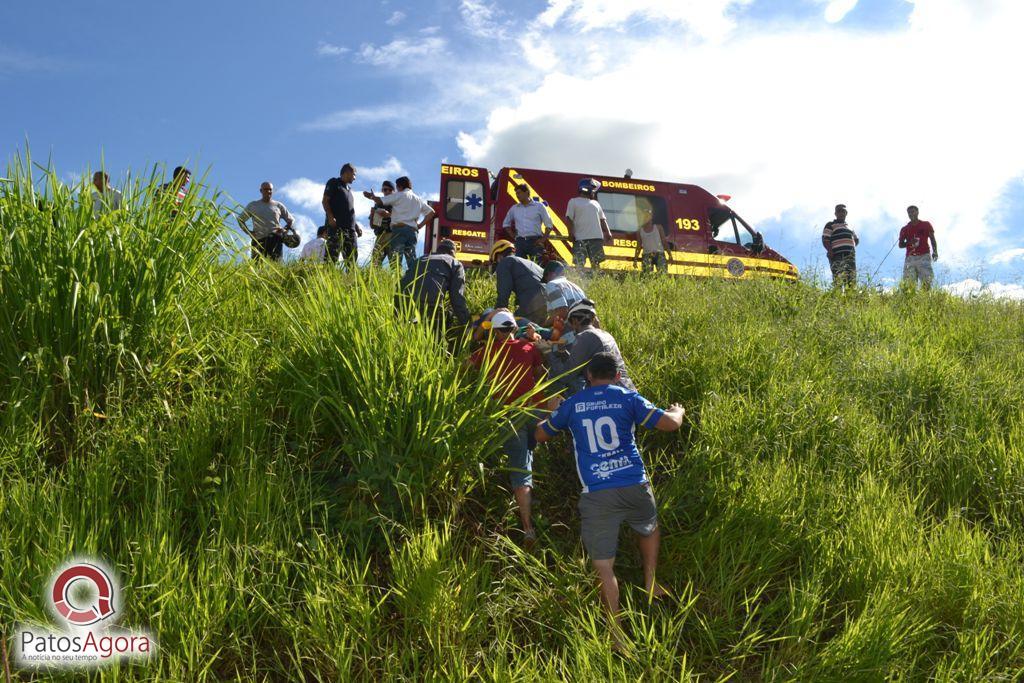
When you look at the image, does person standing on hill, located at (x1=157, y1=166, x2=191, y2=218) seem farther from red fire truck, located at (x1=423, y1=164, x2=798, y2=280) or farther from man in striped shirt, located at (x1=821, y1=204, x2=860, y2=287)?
man in striped shirt, located at (x1=821, y1=204, x2=860, y2=287)

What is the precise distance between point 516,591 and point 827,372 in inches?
149

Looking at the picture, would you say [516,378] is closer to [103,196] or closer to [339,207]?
[103,196]

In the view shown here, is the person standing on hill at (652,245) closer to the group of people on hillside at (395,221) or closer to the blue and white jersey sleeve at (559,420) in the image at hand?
the group of people on hillside at (395,221)

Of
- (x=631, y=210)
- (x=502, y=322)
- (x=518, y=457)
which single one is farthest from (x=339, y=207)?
(x=631, y=210)

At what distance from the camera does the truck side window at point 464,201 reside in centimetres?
1291

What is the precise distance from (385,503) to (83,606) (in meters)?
1.45

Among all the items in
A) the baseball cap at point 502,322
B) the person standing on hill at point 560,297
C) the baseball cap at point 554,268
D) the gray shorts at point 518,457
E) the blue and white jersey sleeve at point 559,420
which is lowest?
the gray shorts at point 518,457

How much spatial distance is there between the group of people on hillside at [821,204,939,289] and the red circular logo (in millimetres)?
10355

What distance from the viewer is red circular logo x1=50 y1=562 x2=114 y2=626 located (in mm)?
2746

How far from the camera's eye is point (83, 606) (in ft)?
9.13

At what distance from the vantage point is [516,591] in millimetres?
3553

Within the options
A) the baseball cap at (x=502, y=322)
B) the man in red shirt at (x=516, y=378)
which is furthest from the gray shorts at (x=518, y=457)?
the baseball cap at (x=502, y=322)

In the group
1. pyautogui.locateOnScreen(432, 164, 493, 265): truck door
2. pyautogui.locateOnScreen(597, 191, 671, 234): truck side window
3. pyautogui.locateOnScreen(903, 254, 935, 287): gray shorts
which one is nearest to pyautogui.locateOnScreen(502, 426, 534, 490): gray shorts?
pyautogui.locateOnScreen(432, 164, 493, 265): truck door

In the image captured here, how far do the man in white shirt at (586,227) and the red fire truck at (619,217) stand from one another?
6.66 ft
